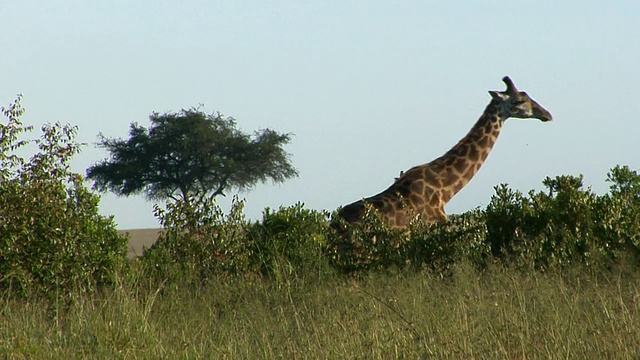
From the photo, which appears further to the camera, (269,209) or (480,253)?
(269,209)

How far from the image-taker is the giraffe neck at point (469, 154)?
49.8 feet

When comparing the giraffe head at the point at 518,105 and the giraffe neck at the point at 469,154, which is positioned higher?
the giraffe head at the point at 518,105

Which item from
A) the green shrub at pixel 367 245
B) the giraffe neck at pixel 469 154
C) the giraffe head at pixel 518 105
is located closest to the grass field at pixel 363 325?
the green shrub at pixel 367 245

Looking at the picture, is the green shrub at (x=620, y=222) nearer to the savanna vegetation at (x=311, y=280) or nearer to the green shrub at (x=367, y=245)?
the savanna vegetation at (x=311, y=280)

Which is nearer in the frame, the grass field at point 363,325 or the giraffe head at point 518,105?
the grass field at point 363,325

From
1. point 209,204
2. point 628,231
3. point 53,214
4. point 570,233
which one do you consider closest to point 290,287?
point 209,204

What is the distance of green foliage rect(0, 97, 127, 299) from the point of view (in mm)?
10766

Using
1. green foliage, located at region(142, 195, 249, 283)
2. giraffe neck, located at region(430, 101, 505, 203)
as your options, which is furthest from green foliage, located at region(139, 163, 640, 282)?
giraffe neck, located at region(430, 101, 505, 203)

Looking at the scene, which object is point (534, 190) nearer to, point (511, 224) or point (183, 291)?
point (511, 224)

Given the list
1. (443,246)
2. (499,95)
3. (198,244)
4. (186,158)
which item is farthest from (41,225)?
(186,158)

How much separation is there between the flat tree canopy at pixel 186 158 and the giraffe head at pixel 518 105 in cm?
2324

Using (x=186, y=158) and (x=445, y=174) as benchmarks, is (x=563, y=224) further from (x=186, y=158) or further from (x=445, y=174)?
(x=186, y=158)

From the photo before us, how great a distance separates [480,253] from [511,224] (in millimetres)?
1184

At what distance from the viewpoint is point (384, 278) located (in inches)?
411
